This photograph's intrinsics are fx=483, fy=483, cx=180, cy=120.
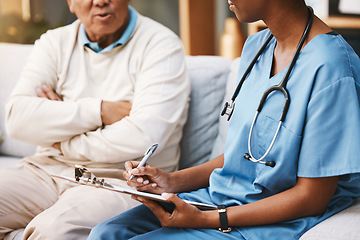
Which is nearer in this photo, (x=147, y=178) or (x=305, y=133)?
(x=305, y=133)

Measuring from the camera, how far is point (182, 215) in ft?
3.76

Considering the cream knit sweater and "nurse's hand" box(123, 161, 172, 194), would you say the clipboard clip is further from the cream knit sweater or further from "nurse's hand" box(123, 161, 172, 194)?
the cream knit sweater

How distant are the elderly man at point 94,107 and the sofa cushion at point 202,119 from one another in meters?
0.07

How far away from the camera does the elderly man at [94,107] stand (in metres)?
1.68

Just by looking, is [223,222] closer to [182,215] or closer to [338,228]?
[182,215]

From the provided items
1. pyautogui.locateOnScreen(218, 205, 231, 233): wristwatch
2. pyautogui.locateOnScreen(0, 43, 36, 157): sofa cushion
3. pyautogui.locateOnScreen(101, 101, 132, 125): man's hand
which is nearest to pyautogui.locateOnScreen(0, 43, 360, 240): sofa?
pyautogui.locateOnScreen(101, 101, 132, 125): man's hand

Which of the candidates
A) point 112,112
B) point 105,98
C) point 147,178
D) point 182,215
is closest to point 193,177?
point 147,178

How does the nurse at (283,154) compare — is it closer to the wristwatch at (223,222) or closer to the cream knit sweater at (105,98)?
the wristwatch at (223,222)

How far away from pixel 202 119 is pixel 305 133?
2.89 ft

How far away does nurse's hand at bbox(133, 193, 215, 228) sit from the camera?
3.73 ft

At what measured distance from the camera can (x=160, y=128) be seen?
5.57 ft

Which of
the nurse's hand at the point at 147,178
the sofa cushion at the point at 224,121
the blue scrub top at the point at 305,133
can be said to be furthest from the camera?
the sofa cushion at the point at 224,121

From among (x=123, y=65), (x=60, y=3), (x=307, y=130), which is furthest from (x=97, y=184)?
(x=60, y=3)

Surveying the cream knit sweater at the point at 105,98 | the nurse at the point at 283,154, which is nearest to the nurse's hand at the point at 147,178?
the nurse at the point at 283,154
